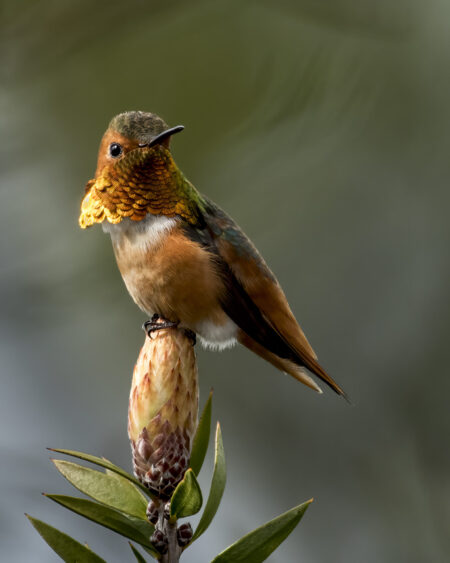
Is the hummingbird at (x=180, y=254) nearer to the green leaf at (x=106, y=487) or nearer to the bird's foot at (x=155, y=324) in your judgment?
the bird's foot at (x=155, y=324)

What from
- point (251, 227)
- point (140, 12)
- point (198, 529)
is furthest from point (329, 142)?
point (198, 529)

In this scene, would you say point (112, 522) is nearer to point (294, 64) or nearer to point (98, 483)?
point (98, 483)

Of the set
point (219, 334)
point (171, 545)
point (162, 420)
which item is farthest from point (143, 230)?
point (171, 545)

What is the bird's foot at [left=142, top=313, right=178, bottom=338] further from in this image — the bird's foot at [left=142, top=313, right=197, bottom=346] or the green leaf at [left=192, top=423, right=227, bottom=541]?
the green leaf at [left=192, top=423, right=227, bottom=541]

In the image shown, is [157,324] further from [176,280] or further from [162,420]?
[162,420]

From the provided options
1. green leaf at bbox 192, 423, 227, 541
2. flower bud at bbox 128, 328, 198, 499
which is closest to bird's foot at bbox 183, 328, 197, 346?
flower bud at bbox 128, 328, 198, 499

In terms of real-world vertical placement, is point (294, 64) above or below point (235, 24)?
below
